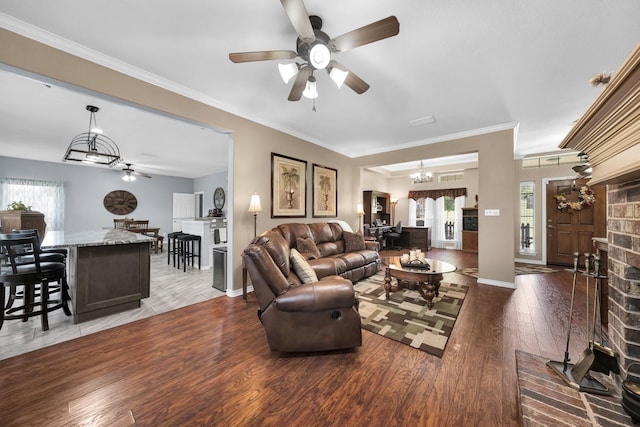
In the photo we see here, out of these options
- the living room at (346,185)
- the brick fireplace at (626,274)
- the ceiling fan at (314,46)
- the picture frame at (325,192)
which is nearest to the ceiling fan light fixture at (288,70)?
the ceiling fan at (314,46)

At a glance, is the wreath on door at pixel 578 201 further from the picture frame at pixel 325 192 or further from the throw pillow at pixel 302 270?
the throw pillow at pixel 302 270

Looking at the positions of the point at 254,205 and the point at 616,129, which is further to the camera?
the point at 254,205

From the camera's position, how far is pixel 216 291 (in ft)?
11.7

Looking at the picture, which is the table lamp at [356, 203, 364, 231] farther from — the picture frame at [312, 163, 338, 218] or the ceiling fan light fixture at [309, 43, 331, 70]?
the ceiling fan light fixture at [309, 43, 331, 70]

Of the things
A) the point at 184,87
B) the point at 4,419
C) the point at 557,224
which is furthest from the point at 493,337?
the point at 557,224

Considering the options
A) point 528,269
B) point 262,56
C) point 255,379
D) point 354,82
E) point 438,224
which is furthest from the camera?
point 438,224

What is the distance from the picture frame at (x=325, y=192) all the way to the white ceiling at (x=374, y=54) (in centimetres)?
126

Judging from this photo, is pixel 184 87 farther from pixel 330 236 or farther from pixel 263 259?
pixel 330 236

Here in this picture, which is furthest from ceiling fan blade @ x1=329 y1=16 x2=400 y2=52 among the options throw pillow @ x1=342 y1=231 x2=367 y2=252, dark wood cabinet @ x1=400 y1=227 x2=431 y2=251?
dark wood cabinet @ x1=400 y1=227 x2=431 y2=251

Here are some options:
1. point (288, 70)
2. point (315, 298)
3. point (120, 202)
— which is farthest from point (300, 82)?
point (120, 202)

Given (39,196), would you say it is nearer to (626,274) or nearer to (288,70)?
(288,70)

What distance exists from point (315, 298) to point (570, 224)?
22.0ft

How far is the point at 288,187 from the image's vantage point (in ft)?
13.8

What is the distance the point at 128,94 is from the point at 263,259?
2.35 metres
